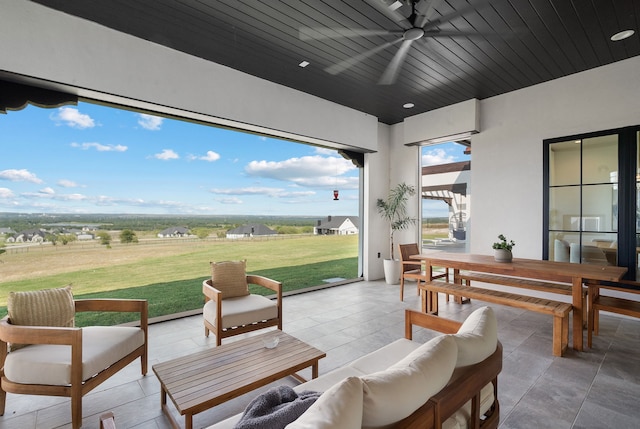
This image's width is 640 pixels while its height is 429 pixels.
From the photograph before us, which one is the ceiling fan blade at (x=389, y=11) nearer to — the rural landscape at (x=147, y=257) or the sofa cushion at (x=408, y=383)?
the sofa cushion at (x=408, y=383)

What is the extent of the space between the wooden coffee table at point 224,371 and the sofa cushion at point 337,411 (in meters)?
1.05

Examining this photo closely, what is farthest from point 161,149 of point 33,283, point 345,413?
point 345,413

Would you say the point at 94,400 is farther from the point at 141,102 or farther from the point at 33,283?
the point at 141,102

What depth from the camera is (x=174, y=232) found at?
460 centimetres

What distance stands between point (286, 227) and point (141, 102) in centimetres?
331

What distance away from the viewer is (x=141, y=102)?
11.1 feet

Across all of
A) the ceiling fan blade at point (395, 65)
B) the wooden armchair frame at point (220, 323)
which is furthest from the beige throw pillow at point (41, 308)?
the ceiling fan blade at point (395, 65)

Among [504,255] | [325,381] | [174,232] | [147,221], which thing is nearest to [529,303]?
[504,255]

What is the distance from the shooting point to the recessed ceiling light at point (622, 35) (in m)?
3.22

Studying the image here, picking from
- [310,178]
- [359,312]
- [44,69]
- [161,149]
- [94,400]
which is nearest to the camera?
[94,400]

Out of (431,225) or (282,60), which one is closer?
(282,60)

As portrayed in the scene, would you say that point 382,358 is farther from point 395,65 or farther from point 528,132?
point 528,132

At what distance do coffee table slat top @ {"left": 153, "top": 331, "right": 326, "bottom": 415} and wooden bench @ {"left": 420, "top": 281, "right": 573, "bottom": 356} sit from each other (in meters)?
2.33

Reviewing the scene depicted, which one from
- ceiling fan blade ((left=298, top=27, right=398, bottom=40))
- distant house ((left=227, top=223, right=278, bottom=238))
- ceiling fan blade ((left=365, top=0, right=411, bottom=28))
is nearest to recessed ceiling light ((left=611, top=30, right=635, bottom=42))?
ceiling fan blade ((left=365, top=0, right=411, bottom=28))
